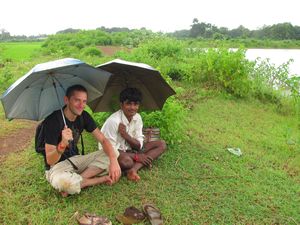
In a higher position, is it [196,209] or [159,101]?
[159,101]

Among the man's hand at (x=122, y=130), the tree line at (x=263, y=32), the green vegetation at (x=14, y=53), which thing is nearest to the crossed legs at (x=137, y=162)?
the man's hand at (x=122, y=130)

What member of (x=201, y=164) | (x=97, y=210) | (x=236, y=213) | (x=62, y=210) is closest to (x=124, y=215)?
(x=97, y=210)

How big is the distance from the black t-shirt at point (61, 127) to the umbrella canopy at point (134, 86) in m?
0.72

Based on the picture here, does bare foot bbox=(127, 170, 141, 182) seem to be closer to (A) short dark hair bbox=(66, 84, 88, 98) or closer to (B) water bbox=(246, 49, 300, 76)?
(A) short dark hair bbox=(66, 84, 88, 98)

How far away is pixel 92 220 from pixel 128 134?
1.34 meters

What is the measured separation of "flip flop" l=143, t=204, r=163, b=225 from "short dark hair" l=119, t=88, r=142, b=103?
127 centimetres

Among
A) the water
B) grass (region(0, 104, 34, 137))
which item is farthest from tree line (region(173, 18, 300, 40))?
grass (region(0, 104, 34, 137))

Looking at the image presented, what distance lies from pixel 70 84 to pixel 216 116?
4.69 metres

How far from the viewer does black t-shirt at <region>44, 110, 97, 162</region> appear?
3283 millimetres

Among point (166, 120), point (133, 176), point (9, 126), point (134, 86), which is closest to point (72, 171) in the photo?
point (133, 176)

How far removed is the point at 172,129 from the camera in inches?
203

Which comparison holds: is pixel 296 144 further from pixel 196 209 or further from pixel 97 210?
pixel 97 210

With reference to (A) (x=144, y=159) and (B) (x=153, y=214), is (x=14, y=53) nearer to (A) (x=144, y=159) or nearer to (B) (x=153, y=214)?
A: (A) (x=144, y=159)

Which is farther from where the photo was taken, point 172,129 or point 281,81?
point 281,81
